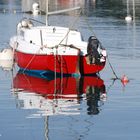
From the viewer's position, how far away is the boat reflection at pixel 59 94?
2461 cm

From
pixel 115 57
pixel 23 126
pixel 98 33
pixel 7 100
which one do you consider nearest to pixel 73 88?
pixel 7 100

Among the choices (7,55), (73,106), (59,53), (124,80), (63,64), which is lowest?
(73,106)

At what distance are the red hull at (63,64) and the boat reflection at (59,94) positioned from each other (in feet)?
1.59

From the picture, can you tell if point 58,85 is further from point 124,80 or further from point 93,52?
point 93,52

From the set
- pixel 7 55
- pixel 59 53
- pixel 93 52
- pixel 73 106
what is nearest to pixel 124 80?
pixel 93 52

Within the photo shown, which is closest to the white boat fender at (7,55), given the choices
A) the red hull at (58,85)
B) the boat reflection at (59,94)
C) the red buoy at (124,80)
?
the boat reflection at (59,94)

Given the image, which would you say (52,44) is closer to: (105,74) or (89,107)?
(105,74)

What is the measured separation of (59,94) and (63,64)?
542 cm

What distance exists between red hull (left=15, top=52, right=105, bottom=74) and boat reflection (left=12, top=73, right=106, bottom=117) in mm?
485

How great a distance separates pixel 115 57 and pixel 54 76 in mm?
8213

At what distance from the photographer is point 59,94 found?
92.6 ft

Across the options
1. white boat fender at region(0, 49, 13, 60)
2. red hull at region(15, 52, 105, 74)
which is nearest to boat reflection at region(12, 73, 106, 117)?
red hull at region(15, 52, 105, 74)

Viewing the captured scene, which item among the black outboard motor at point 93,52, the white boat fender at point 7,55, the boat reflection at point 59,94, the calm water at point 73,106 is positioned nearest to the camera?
the calm water at point 73,106

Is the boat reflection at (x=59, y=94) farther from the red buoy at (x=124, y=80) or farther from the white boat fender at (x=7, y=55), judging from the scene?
the white boat fender at (x=7, y=55)
